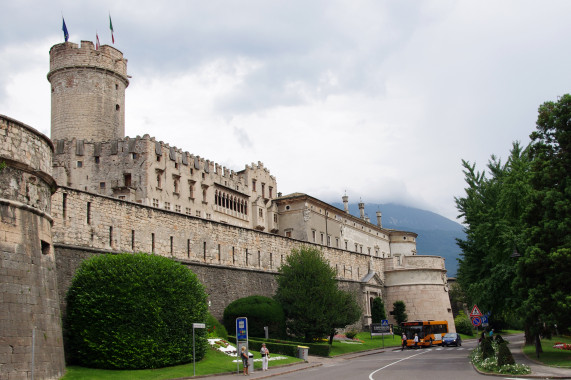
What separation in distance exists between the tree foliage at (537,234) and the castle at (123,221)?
55.3 feet

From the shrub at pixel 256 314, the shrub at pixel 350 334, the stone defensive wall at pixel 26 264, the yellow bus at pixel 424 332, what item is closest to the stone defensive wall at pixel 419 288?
the yellow bus at pixel 424 332

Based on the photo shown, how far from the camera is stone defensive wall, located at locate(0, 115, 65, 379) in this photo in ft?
62.0

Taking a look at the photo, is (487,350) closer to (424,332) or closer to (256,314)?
(256,314)

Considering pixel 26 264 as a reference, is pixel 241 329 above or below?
below

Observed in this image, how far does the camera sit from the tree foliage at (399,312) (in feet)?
215

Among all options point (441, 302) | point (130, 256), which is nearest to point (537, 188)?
point (130, 256)

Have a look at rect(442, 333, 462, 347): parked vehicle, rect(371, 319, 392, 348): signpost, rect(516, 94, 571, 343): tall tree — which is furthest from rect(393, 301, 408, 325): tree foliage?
rect(516, 94, 571, 343): tall tree

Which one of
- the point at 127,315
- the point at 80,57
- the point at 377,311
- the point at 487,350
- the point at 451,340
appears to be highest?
the point at 80,57

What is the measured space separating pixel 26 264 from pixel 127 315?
6239 mm

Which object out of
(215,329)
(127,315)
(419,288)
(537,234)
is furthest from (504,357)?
(419,288)

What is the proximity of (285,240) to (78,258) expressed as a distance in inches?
888

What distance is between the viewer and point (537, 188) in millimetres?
29562

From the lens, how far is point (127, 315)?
83.3 feet

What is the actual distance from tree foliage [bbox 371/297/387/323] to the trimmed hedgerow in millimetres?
37798
